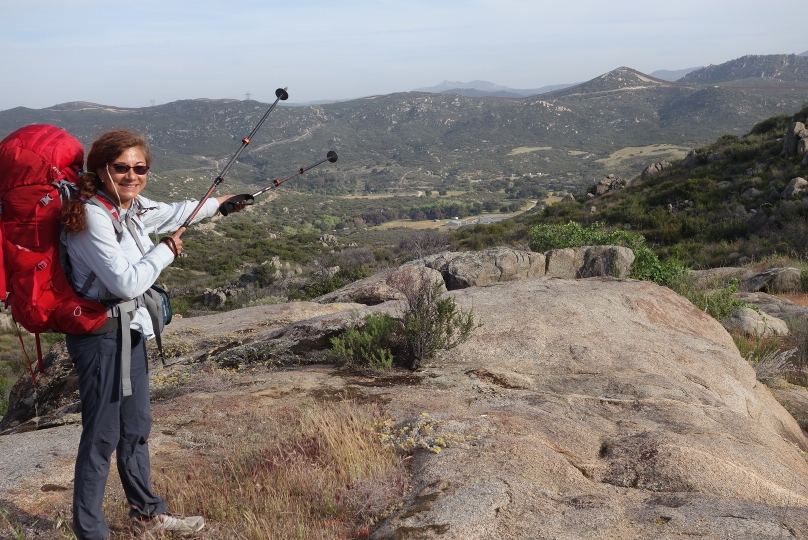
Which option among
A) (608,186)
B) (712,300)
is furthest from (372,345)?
(608,186)

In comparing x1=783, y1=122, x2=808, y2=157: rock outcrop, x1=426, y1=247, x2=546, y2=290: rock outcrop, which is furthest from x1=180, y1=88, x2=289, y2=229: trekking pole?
x1=783, y1=122, x2=808, y2=157: rock outcrop

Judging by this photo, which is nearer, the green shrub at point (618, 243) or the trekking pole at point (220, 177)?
the trekking pole at point (220, 177)

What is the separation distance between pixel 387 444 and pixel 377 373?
1945 millimetres

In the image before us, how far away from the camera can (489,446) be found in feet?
12.0

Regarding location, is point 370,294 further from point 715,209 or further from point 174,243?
point 715,209

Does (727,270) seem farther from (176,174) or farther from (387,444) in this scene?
(176,174)

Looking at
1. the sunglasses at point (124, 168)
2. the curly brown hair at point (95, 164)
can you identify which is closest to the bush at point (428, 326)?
the sunglasses at point (124, 168)

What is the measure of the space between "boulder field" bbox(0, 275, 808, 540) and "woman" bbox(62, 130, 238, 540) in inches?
43.5

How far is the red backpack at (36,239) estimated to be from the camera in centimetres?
278

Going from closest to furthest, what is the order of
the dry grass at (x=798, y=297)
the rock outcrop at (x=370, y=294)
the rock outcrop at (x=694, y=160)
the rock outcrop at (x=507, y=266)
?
1. the rock outcrop at (x=370, y=294)
2. the rock outcrop at (x=507, y=266)
3. the dry grass at (x=798, y=297)
4. the rock outcrop at (x=694, y=160)

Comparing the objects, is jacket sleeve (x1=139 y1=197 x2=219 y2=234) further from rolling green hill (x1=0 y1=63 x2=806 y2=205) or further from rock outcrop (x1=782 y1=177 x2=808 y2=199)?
rolling green hill (x1=0 y1=63 x2=806 y2=205)

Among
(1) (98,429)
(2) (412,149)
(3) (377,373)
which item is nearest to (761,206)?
(3) (377,373)

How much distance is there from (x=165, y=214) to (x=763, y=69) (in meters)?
201

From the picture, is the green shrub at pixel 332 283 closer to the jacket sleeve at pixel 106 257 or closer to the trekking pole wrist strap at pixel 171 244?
the trekking pole wrist strap at pixel 171 244
